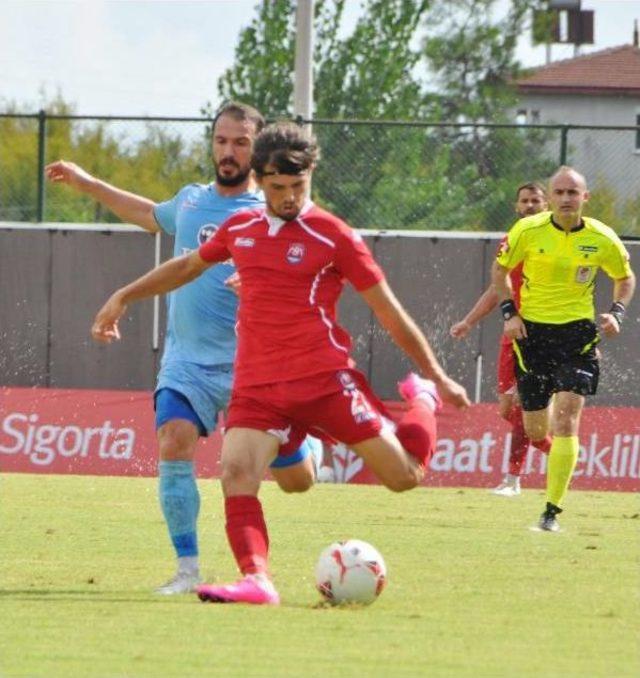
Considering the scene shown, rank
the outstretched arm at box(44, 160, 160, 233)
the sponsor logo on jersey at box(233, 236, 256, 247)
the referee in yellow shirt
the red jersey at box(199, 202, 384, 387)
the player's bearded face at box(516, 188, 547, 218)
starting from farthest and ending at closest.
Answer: the player's bearded face at box(516, 188, 547, 218) < the referee in yellow shirt < the outstretched arm at box(44, 160, 160, 233) < the sponsor logo on jersey at box(233, 236, 256, 247) < the red jersey at box(199, 202, 384, 387)

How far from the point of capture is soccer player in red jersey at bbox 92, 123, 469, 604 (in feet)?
28.0

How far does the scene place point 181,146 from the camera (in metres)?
26.1

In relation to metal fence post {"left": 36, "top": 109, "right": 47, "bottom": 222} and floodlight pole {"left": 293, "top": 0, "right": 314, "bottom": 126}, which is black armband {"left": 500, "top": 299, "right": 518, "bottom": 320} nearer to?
floodlight pole {"left": 293, "top": 0, "right": 314, "bottom": 126}

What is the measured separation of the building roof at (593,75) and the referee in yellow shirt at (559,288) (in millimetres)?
57326

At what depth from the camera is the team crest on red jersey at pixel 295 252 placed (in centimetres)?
855

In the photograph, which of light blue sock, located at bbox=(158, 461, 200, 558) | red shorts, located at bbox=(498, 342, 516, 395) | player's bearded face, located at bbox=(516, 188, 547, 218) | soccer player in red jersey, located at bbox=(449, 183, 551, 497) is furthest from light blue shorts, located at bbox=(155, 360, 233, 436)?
red shorts, located at bbox=(498, 342, 516, 395)

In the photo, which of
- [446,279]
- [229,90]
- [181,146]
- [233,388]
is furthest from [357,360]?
[229,90]

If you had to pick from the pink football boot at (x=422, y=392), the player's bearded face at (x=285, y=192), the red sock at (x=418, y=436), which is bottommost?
the red sock at (x=418, y=436)

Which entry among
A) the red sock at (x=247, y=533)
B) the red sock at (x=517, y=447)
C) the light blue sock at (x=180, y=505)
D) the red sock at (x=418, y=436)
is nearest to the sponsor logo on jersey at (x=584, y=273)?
the red sock at (x=517, y=447)

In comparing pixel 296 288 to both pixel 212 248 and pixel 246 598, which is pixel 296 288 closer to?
pixel 212 248

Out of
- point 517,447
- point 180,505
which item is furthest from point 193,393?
point 517,447

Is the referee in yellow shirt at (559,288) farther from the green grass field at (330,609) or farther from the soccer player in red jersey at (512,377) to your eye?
the soccer player in red jersey at (512,377)

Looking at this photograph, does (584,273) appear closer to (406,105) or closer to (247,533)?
(247,533)

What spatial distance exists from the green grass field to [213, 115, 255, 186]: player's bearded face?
1.98 m
